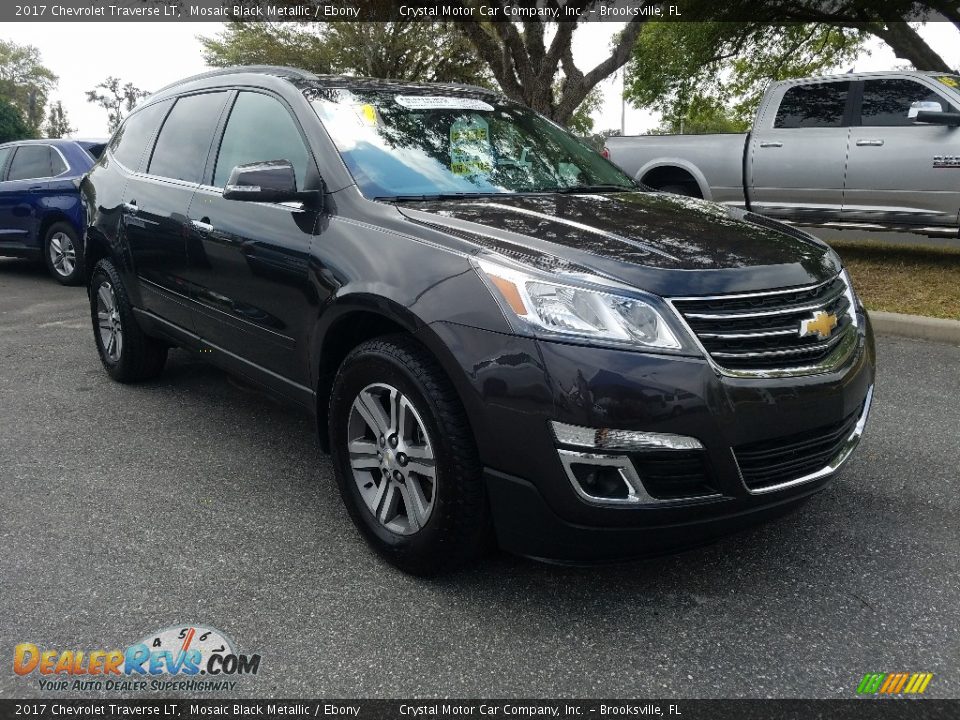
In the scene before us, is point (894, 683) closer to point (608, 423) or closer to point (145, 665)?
point (608, 423)

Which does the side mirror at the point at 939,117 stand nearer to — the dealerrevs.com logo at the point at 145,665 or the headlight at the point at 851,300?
the headlight at the point at 851,300

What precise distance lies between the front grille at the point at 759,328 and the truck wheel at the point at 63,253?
27.6 feet

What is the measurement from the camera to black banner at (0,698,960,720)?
7.16ft

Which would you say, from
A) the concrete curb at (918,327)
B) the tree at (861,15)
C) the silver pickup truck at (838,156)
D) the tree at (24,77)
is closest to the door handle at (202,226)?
the concrete curb at (918,327)

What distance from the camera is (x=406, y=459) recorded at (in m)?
2.74

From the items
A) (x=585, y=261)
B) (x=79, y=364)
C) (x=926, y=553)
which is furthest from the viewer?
(x=79, y=364)

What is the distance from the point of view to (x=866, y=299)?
7.29m

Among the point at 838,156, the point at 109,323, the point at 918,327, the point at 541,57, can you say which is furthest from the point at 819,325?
the point at 541,57

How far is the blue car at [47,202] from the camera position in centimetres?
913

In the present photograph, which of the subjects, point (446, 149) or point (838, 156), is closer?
point (446, 149)

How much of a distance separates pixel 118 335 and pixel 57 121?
8076 centimetres

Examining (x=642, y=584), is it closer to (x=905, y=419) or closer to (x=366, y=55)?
(x=905, y=419)

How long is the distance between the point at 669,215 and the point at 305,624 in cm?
193

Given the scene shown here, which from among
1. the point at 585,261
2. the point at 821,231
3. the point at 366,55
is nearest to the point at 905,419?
the point at 585,261
